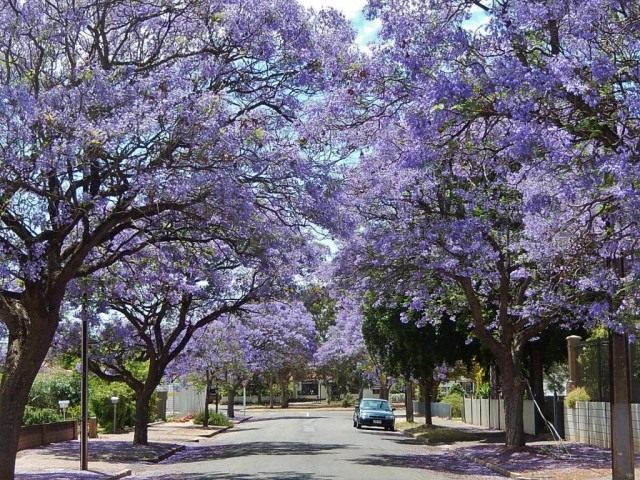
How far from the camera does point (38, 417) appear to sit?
92.1 ft

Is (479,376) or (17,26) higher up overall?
(17,26)

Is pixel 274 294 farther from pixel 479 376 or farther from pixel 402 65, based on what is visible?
pixel 479 376

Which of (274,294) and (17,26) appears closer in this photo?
(17,26)

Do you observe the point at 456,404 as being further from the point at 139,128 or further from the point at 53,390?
the point at 139,128

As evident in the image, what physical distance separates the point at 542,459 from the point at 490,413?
16.6m

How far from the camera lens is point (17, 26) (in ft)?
45.0

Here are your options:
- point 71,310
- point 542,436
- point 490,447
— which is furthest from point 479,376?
point 71,310

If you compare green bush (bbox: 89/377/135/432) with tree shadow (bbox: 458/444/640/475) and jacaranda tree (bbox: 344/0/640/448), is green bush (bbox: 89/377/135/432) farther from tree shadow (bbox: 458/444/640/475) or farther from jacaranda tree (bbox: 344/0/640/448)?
jacaranda tree (bbox: 344/0/640/448)

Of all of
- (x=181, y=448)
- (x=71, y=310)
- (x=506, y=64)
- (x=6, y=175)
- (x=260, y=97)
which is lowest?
(x=181, y=448)

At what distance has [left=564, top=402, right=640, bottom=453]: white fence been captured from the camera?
2030cm

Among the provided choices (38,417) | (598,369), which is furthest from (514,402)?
(38,417)

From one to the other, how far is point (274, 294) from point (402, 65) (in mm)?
16117

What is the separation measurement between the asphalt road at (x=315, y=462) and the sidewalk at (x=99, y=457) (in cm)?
71

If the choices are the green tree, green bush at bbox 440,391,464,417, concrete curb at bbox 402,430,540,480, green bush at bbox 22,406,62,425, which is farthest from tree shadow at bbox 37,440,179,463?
green bush at bbox 440,391,464,417
